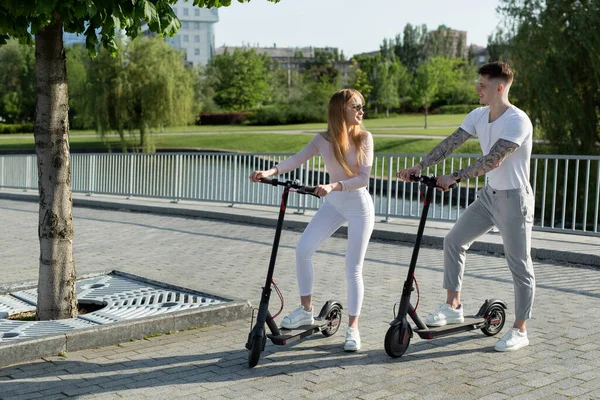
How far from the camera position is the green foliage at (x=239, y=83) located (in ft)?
298

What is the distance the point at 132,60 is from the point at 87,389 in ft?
150

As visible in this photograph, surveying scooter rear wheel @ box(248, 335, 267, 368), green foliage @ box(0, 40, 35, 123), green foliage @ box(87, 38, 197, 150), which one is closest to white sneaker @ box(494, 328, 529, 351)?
scooter rear wheel @ box(248, 335, 267, 368)

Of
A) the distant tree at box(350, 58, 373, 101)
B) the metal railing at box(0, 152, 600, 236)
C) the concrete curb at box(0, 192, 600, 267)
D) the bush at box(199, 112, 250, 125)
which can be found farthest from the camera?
the distant tree at box(350, 58, 373, 101)

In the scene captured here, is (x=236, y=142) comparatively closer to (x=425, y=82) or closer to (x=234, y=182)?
(x=425, y=82)

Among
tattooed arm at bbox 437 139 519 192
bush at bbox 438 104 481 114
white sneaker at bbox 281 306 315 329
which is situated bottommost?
white sneaker at bbox 281 306 315 329

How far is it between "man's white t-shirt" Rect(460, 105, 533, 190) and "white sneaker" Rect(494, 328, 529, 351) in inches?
39.4

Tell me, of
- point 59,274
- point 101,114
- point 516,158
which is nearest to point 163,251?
point 59,274

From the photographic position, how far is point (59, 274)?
596 centimetres

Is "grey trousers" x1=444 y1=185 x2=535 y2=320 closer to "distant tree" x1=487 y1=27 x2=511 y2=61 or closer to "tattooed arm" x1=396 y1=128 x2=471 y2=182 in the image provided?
"tattooed arm" x1=396 y1=128 x2=471 y2=182

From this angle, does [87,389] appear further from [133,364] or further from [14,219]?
[14,219]

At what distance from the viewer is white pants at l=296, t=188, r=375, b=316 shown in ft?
17.3

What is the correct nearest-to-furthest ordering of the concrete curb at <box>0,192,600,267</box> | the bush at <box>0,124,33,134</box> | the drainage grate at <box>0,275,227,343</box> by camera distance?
1. the drainage grate at <box>0,275,227,343</box>
2. the concrete curb at <box>0,192,600,267</box>
3. the bush at <box>0,124,33,134</box>

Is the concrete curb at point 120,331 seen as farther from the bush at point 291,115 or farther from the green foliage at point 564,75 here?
the bush at point 291,115

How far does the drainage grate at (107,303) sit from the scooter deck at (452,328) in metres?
1.87
